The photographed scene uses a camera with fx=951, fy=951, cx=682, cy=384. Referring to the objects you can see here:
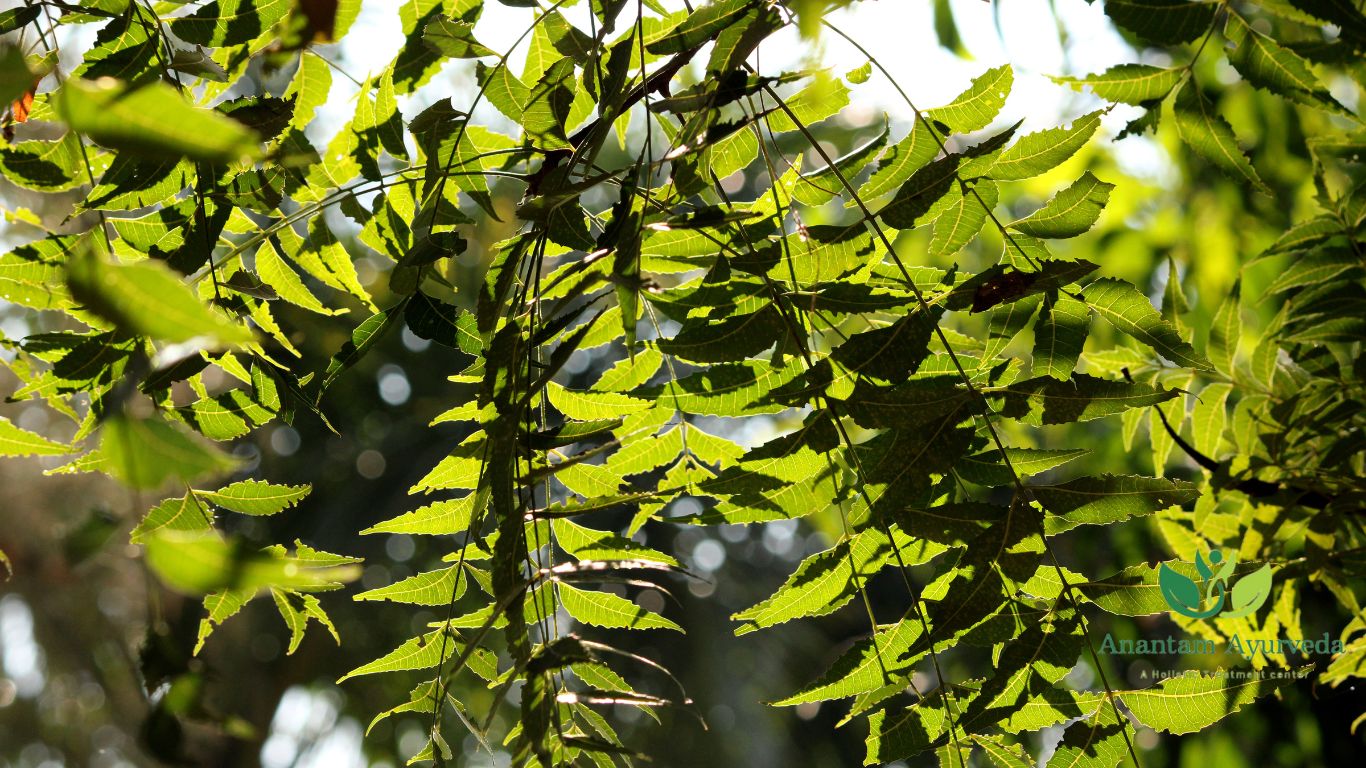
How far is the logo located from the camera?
869mm

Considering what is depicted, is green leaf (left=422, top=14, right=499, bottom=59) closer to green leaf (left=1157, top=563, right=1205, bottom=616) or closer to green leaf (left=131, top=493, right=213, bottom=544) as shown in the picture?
green leaf (left=131, top=493, right=213, bottom=544)

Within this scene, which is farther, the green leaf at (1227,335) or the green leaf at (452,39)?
the green leaf at (1227,335)

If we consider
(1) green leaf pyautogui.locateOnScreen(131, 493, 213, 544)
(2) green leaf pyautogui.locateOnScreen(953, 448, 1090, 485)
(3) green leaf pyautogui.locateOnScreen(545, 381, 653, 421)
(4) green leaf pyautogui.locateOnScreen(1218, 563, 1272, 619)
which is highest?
(3) green leaf pyautogui.locateOnScreen(545, 381, 653, 421)

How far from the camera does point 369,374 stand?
6367 millimetres

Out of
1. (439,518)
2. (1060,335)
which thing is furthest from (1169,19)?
(439,518)

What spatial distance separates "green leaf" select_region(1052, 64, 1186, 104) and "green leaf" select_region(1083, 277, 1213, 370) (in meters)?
0.24

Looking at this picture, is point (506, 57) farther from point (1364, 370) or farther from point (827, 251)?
point (1364, 370)

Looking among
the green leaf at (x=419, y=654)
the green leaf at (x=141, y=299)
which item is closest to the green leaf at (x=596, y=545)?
the green leaf at (x=419, y=654)

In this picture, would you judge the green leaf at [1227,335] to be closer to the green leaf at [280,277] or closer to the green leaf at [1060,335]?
the green leaf at [1060,335]

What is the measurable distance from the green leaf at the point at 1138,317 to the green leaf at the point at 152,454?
686 millimetres

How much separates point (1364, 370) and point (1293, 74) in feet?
1.00

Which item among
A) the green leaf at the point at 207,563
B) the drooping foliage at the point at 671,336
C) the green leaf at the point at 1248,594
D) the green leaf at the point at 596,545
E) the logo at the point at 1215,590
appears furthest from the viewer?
the green leaf at the point at 1248,594

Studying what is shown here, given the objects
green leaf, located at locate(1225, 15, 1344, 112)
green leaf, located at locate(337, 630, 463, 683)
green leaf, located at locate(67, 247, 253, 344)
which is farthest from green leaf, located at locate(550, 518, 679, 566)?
green leaf, located at locate(1225, 15, 1344, 112)

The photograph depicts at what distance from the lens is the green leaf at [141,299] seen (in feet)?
1.00
